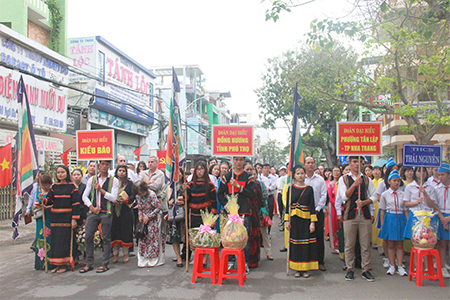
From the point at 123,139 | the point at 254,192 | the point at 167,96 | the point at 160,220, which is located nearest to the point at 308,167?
the point at 254,192

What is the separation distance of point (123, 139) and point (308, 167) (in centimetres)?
1854

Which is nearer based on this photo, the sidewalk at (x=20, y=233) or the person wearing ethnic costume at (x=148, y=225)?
the person wearing ethnic costume at (x=148, y=225)

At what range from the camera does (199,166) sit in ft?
21.0

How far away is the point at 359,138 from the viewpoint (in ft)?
20.7

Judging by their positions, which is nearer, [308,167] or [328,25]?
[308,167]

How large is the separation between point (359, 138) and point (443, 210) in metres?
1.75

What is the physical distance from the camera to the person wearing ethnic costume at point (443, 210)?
19.3 feet

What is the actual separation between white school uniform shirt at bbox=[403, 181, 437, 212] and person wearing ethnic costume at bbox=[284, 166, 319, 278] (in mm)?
1530

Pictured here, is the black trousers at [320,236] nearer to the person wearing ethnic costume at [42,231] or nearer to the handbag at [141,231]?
the handbag at [141,231]

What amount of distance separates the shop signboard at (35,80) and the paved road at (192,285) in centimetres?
832

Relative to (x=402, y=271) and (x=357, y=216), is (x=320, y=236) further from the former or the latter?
(x=402, y=271)

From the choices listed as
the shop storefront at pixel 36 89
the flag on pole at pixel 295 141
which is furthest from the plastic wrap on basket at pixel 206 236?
the shop storefront at pixel 36 89

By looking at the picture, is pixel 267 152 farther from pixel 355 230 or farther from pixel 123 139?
pixel 355 230

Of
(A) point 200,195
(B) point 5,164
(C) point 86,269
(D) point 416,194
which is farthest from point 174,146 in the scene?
(B) point 5,164
